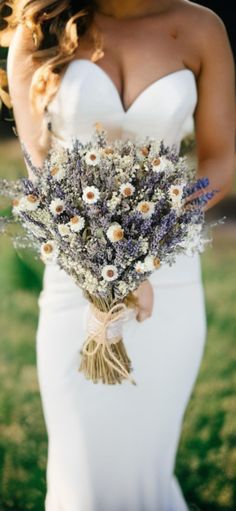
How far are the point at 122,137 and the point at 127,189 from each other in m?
0.52

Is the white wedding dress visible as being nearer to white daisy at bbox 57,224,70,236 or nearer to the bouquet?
the bouquet

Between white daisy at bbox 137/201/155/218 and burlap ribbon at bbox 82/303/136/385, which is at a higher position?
white daisy at bbox 137/201/155/218

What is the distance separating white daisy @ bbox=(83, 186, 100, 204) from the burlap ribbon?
1.15 ft

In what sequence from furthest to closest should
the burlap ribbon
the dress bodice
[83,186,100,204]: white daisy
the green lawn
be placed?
the green lawn, the dress bodice, the burlap ribbon, [83,186,100,204]: white daisy

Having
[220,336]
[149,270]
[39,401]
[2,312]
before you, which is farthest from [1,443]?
[149,270]

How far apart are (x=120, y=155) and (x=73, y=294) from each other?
0.59m

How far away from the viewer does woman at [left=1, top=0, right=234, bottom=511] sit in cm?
242

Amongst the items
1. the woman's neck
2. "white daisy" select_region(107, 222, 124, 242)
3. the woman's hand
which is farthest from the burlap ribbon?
the woman's neck

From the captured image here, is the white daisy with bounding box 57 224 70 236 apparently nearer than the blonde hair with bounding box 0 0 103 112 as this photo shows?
Yes

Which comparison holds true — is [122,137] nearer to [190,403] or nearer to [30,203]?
[30,203]

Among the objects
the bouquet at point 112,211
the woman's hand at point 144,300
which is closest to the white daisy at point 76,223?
the bouquet at point 112,211

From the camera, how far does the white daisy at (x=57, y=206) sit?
2.00 m

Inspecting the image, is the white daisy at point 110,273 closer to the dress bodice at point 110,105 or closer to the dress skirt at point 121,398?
the dress skirt at point 121,398

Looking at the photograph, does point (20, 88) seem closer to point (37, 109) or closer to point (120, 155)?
point (37, 109)
